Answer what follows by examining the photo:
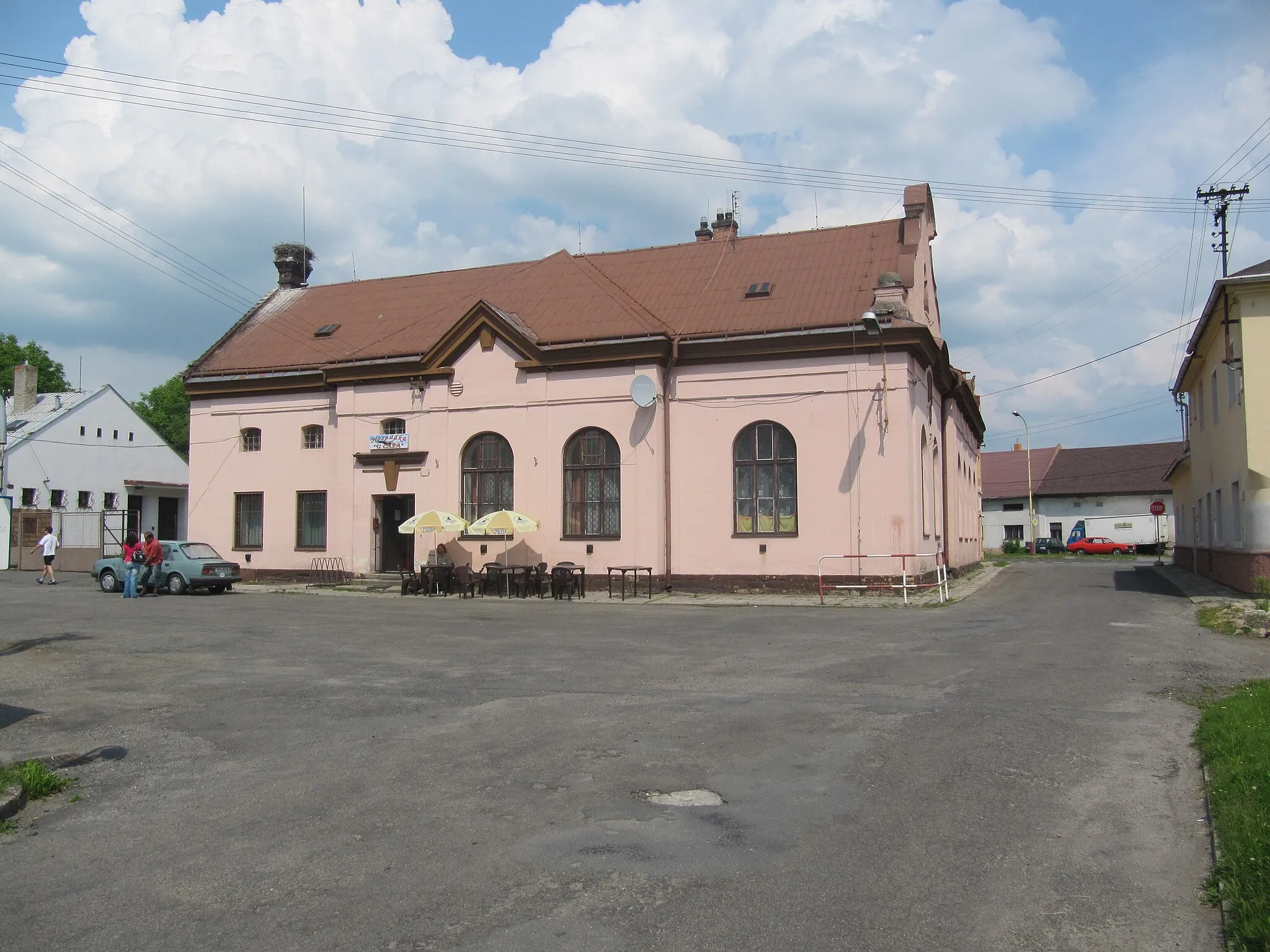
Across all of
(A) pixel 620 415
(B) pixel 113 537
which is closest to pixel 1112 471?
(A) pixel 620 415

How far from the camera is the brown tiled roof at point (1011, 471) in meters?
72.8

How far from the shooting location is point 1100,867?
527 cm

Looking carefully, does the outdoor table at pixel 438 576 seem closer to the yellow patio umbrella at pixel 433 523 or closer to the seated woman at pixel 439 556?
the yellow patio umbrella at pixel 433 523

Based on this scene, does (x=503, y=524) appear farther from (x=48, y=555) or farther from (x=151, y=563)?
(x=48, y=555)

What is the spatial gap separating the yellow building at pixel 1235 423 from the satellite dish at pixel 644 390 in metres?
12.7

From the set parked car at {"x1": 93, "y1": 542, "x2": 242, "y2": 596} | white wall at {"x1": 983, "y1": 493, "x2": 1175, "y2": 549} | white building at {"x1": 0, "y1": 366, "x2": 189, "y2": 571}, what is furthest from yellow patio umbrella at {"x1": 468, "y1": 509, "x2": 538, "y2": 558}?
white wall at {"x1": 983, "y1": 493, "x2": 1175, "y2": 549}

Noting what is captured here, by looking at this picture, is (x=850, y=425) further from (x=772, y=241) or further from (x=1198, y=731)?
(x=1198, y=731)

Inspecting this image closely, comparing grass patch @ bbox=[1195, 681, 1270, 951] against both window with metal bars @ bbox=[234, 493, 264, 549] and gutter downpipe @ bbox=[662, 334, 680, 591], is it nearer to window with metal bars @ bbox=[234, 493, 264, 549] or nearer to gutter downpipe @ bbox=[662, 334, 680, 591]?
gutter downpipe @ bbox=[662, 334, 680, 591]

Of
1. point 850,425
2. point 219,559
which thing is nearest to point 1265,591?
point 850,425

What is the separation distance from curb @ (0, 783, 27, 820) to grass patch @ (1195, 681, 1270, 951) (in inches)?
276

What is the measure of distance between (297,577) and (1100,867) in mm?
27298

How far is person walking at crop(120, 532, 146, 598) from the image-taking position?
23.8 metres

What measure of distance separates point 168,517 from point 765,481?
4020cm

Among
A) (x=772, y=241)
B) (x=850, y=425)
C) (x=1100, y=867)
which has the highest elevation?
(x=772, y=241)
